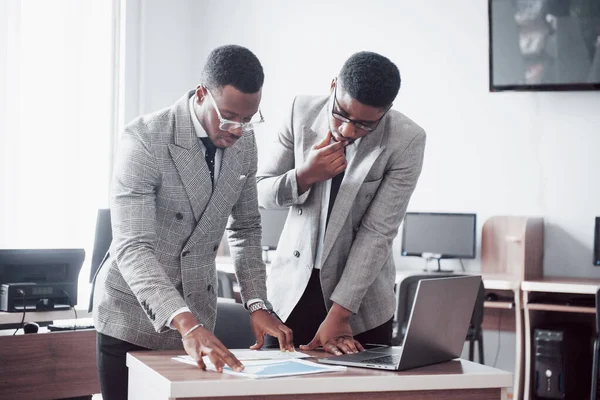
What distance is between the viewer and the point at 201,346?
5.18ft

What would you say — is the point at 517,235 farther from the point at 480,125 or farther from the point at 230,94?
the point at 230,94

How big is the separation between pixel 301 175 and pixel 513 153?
3504 mm

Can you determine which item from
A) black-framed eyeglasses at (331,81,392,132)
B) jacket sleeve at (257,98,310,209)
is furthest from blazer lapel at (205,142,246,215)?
black-framed eyeglasses at (331,81,392,132)

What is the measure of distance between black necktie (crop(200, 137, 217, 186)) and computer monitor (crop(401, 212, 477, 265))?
3483 millimetres

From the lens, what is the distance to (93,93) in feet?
18.6

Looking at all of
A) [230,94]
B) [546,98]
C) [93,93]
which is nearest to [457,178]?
[546,98]

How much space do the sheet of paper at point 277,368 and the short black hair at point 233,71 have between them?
0.60m

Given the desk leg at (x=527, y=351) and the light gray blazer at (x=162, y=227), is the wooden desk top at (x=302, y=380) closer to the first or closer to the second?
the light gray blazer at (x=162, y=227)

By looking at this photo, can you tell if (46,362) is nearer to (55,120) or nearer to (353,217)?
(353,217)

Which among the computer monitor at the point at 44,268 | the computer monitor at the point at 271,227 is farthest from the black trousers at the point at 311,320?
the computer monitor at the point at 271,227

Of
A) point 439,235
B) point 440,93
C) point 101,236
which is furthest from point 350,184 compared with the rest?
point 440,93

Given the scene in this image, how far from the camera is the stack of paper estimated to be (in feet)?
5.21

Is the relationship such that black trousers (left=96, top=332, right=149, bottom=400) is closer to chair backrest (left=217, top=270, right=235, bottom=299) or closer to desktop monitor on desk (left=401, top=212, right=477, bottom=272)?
chair backrest (left=217, top=270, right=235, bottom=299)

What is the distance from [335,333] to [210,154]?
53cm
